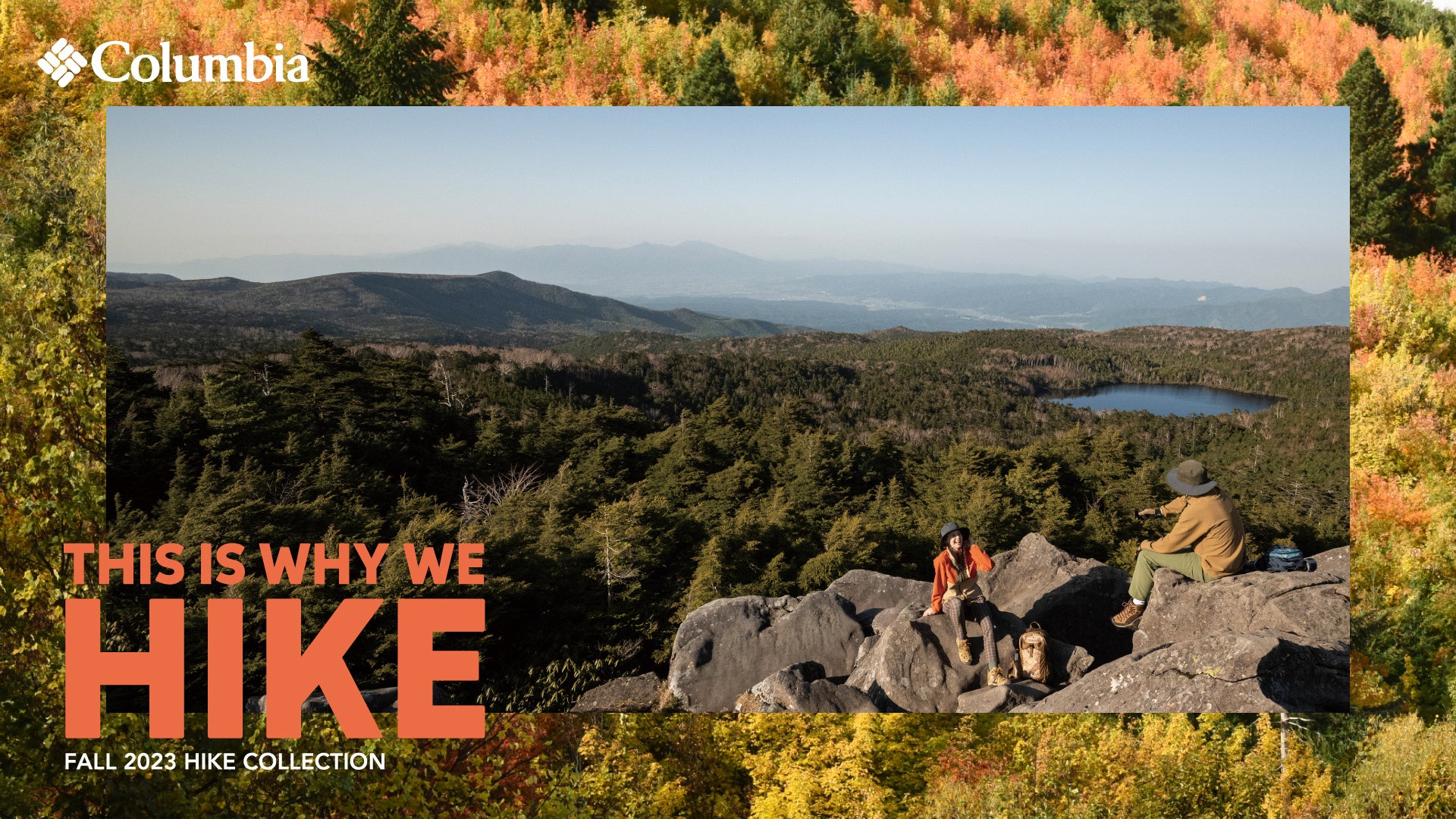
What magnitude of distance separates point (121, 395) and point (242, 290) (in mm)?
1214

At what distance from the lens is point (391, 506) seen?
7363mm

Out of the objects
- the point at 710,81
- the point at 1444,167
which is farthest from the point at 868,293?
the point at 1444,167

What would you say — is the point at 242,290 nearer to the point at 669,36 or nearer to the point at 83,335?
the point at 83,335

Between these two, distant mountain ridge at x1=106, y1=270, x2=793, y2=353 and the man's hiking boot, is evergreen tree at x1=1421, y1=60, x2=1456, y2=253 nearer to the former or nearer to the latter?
the man's hiking boot

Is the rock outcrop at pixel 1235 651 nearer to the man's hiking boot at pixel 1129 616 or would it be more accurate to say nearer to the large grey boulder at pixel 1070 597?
the man's hiking boot at pixel 1129 616

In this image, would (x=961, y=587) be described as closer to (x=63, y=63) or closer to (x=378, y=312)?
(x=378, y=312)

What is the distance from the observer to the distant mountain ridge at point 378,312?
24.1ft

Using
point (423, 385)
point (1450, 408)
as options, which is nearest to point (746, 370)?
point (423, 385)

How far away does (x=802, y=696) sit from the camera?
645 cm

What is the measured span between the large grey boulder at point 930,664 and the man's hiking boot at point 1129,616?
329 mm

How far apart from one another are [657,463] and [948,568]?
7.77 feet

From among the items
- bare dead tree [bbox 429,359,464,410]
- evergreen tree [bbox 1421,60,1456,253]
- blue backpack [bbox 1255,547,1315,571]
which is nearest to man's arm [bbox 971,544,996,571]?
blue backpack [bbox 1255,547,1315,571]

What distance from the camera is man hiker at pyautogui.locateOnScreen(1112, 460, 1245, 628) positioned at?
6453 millimetres

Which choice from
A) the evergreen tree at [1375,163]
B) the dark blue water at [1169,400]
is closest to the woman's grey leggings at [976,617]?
the dark blue water at [1169,400]
